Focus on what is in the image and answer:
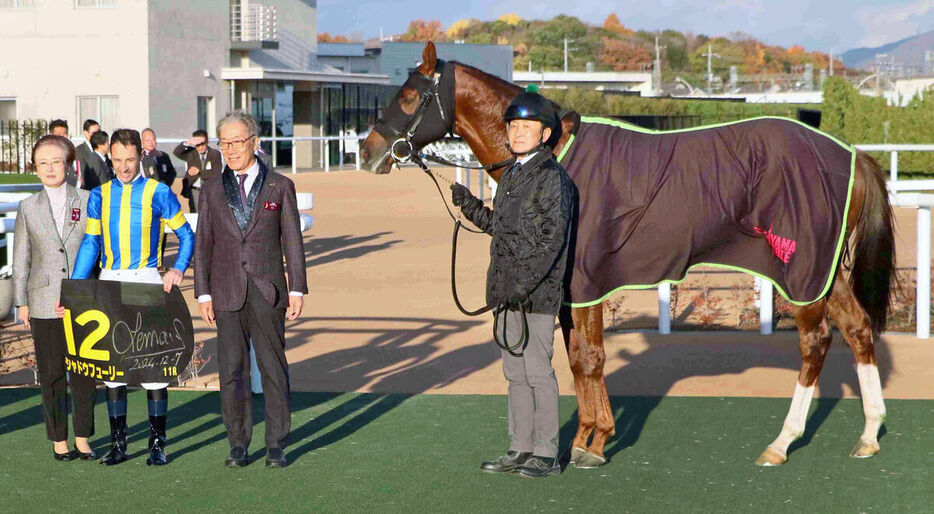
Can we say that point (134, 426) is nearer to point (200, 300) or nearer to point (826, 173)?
point (200, 300)

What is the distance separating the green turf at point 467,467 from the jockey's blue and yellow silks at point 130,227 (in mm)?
919

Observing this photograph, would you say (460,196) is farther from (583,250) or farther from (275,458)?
(275,458)

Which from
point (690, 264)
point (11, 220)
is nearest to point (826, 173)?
point (690, 264)

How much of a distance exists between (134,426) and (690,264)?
115 inches

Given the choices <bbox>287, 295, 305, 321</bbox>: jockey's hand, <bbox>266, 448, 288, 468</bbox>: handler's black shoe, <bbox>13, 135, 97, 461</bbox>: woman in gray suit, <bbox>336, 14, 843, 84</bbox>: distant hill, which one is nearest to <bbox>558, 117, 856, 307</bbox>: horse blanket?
<bbox>287, 295, 305, 321</bbox>: jockey's hand

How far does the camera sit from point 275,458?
18.1ft

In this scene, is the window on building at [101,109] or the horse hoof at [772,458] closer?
the horse hoof at [772,458]

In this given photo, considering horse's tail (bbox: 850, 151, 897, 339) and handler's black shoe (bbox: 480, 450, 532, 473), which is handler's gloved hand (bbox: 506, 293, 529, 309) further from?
horse's tail (bbox: 850, 151, 897, 339)

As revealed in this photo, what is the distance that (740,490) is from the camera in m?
5.12

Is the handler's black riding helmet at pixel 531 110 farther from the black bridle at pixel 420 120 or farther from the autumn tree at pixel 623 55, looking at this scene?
the autumn tree at pixel 623 55

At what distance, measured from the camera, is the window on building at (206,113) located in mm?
32781

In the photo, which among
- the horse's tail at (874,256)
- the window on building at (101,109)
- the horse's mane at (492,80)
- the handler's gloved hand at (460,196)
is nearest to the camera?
the handler's gloved hand at (460,196)

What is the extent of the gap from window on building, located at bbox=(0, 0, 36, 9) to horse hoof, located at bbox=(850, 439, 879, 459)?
28.6m

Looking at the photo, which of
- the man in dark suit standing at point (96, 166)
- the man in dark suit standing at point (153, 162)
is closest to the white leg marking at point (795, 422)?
the man in dark suit standing at point (96, 166)
